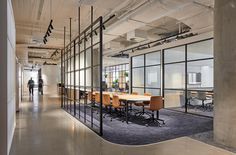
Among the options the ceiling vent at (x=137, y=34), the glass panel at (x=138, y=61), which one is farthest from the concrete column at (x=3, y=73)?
the glass panel at (x=138, y=61)

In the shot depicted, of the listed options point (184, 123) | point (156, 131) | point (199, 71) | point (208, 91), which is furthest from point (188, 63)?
point (156, 131)

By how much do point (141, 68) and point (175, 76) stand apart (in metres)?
2.67

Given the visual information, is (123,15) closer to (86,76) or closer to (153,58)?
(86,76)

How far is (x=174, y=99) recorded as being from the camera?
9242 millimetres

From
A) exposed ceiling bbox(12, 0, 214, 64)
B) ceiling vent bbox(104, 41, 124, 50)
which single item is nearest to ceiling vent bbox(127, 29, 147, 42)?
exposed ceiling bbox(12, 0, 214, 64)

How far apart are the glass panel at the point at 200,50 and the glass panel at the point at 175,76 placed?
2.59 feet

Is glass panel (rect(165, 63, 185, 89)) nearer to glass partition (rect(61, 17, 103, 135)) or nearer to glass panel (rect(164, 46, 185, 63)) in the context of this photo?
glass panel (rect(164, 46, 185, 63))

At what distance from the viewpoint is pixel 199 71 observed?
831cm

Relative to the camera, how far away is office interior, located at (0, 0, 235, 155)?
443cm

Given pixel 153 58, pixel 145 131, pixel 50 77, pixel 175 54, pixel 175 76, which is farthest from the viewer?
pixel 50 77

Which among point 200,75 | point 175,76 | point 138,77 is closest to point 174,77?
point 175,76

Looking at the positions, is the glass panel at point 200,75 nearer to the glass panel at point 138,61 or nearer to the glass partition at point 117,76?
the glass panel at point 138,61

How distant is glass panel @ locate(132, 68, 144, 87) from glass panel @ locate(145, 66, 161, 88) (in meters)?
0.51

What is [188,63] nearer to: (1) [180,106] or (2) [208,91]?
(2) [208,91]
